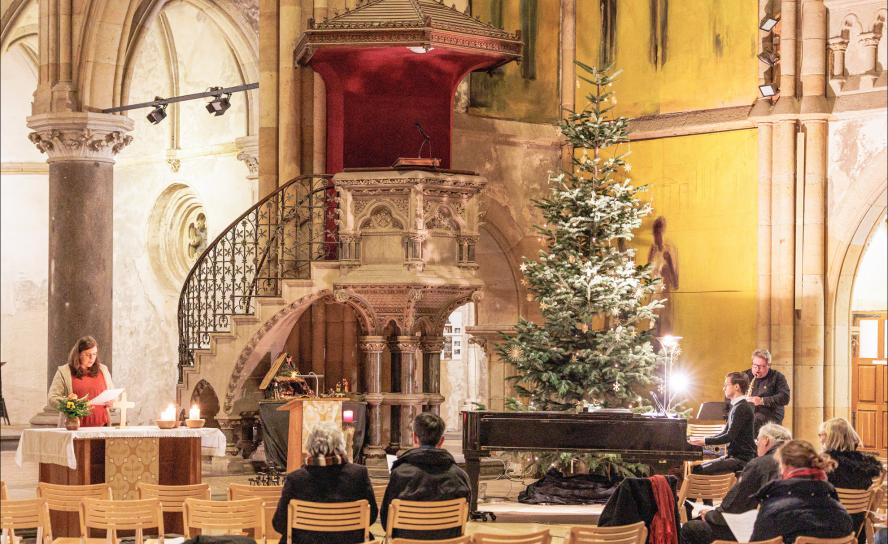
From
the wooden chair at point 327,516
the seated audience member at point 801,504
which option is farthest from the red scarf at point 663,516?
the wooden chair at point 327,516

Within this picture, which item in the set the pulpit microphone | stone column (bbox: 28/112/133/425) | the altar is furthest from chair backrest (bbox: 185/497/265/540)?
stone column (bbox: 28/112/133/425)

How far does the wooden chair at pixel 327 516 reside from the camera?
7.37 m

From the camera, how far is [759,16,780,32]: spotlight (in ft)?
47.4

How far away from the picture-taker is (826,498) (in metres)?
7.05

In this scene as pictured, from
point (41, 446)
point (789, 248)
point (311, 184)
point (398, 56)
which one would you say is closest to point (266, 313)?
point (311, 184)

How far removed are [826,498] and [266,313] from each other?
7569mm

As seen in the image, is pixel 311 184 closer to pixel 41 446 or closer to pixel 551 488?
pixel 551 488

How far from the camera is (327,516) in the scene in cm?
741

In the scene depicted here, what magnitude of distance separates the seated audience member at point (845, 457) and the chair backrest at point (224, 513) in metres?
3.27

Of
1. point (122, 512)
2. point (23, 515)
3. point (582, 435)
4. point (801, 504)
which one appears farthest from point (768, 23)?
point (23, 515)

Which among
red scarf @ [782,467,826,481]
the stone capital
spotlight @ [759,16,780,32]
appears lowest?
red scarf @ [782,467,826,481]

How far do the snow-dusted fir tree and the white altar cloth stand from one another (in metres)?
4.16

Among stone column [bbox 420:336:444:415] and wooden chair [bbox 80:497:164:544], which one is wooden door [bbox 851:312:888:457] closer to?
stone column [bbox 420:336:444:415]

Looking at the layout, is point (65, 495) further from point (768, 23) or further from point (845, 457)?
point (768, 23)
